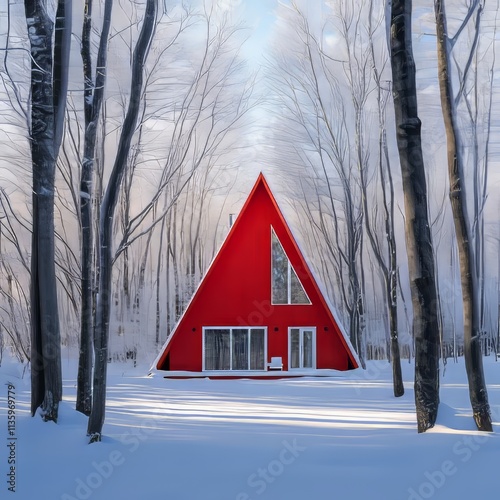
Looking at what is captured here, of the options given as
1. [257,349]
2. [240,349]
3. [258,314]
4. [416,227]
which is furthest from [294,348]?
[416,227]

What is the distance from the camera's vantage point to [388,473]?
593 centimetres

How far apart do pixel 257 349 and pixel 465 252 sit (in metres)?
11.0

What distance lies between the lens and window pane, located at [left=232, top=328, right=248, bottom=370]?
18.3 m

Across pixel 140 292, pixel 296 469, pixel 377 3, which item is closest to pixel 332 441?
pixel 296 469

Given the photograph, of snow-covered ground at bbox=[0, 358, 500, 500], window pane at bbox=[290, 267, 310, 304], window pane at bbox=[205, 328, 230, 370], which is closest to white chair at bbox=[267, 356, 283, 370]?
window pane at bbox=[205, 328, 230, 370]

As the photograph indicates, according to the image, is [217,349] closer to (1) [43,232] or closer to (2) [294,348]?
(2) [294,348]

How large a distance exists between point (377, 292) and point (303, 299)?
23.4 meters

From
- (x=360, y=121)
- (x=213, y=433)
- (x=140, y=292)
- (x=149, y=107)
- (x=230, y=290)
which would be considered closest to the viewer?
(x=213, y=433)

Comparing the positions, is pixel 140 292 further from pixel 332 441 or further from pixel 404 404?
pixel 332 441

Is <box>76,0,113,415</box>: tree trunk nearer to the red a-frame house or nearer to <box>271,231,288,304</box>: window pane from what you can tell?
the red a-frame house

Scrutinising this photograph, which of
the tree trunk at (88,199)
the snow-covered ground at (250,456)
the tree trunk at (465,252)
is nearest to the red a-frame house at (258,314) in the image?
the snow-covered ground at (250,456)

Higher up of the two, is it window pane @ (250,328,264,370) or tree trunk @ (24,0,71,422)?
tree trunk @ (24,0,71,422)

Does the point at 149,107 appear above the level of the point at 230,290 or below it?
above

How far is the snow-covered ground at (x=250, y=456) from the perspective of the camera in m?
5.60
